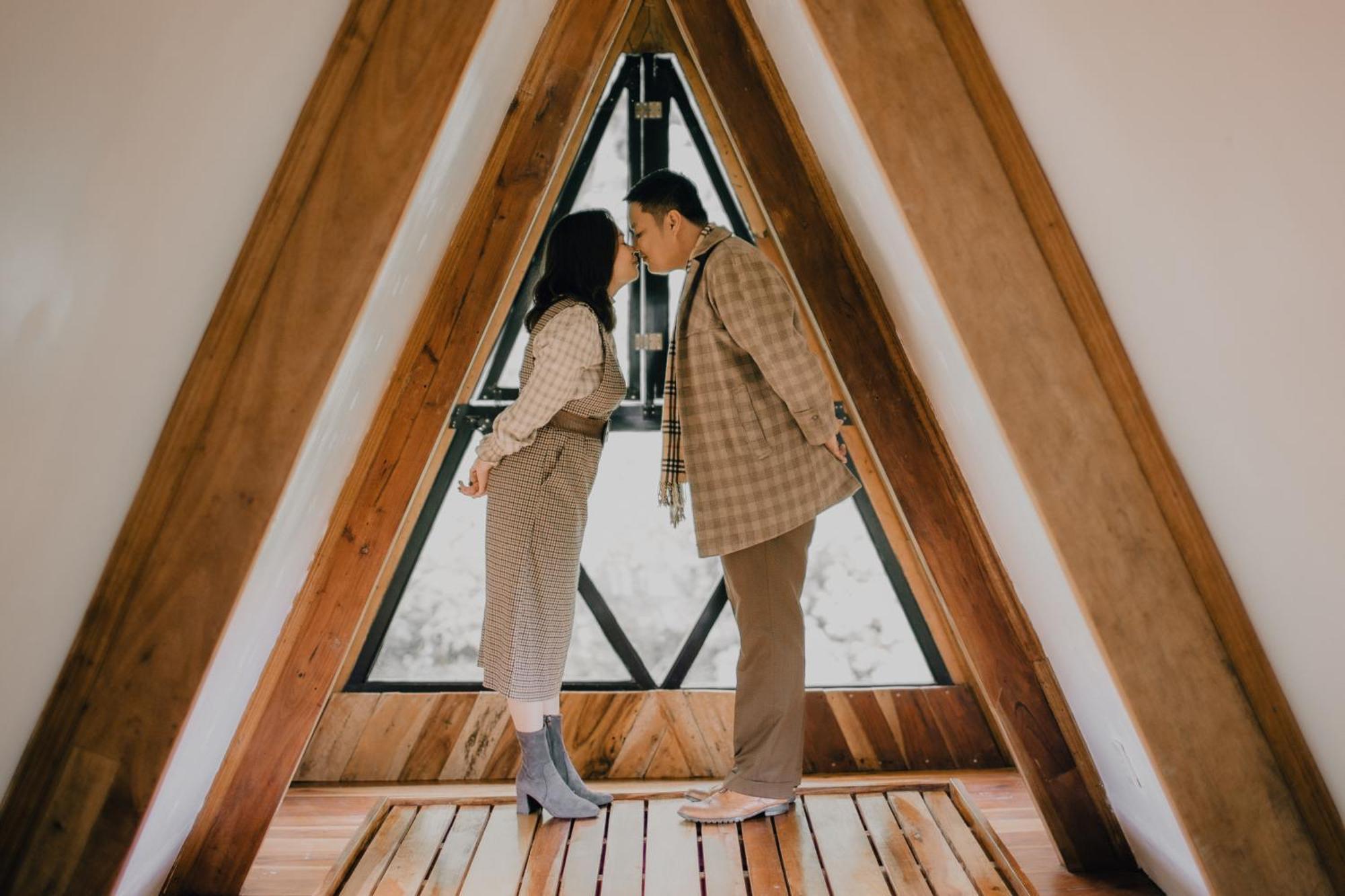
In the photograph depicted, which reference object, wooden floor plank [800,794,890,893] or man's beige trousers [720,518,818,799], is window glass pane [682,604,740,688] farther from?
man's beige trousers [720,518,818,799]

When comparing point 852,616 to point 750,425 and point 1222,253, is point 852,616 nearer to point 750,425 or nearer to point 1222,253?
point 750,425

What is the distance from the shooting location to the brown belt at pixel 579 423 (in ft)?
6.91

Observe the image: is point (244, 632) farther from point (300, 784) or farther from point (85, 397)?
point (300, 784)

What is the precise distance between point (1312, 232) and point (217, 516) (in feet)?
4.91

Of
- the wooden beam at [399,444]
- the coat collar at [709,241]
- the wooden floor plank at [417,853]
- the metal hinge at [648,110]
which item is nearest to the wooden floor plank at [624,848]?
the wooden floor plank at [417,853]

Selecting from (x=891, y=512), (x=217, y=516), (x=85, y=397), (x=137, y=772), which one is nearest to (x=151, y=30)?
(x=85, y=397)

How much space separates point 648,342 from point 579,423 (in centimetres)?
92

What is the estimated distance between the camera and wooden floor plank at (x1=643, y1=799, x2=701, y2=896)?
1774 millimetres

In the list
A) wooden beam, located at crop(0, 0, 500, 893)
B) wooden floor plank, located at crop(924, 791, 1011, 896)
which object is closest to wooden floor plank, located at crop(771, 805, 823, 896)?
wooden floor plank, located at crop(924, 791, 1011, 896)

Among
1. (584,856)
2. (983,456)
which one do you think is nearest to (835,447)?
(983,456)

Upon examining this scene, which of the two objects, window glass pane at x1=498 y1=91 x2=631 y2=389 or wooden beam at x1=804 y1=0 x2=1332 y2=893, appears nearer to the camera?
wooden beam at x1=804 y1=0 x2=1332 y2=893

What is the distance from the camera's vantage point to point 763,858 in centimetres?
187

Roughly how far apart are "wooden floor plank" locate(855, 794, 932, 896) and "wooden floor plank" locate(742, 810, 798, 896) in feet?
0.73

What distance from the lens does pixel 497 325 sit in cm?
279
